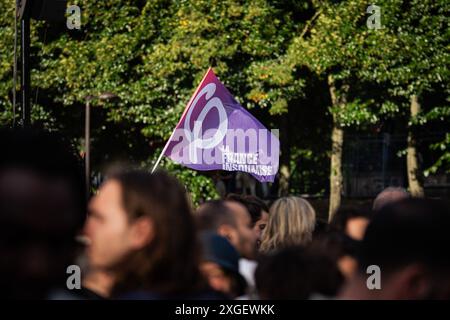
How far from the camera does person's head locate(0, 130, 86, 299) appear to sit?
5.90 feet

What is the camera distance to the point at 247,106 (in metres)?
22.9

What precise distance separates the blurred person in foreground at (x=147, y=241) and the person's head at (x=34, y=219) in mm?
753

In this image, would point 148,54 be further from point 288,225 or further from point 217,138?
point 288,225

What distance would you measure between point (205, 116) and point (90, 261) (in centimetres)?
698

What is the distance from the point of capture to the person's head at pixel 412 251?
242 centimetres

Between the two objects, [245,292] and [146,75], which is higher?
[146,75]

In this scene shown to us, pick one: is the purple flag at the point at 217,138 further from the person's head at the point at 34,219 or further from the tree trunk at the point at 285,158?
the tree trunk at the point at 285,158

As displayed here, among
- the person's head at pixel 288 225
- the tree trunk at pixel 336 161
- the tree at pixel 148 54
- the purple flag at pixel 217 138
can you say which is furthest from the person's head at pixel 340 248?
the tree trunk at pixel 336 161

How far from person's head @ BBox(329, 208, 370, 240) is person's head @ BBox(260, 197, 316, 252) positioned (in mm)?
436

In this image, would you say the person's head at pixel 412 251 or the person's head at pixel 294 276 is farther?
the person's head at pixel 294 276

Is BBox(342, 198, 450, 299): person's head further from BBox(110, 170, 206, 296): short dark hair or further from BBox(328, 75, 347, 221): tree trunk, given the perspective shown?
BBox(328, 75, 347, 221): tree trunk

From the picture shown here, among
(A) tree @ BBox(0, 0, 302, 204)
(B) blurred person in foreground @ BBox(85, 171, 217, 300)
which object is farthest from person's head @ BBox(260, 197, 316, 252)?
(A) tree @ BBox(0, 0, 302, 204)
